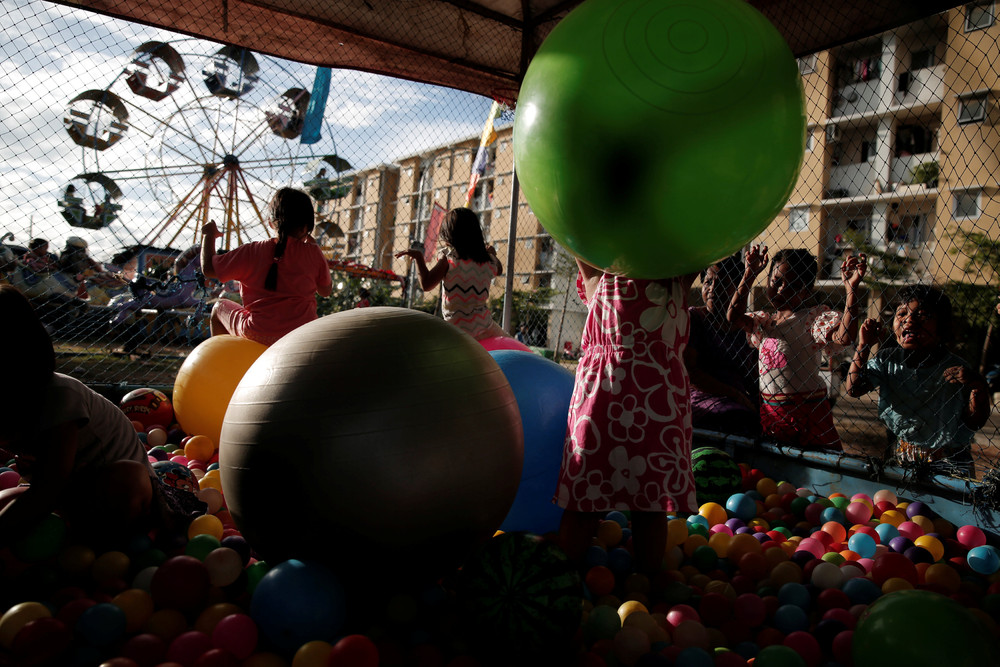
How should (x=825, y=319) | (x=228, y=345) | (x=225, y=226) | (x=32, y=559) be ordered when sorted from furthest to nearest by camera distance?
A: (x=225, y=226) → (x=228, y=345) → (x=825, y=319) → (x=32, y=559)

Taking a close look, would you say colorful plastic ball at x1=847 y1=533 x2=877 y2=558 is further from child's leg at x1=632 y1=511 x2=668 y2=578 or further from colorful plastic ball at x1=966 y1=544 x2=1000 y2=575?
child's leg at x1=632 y1=511 x2=668 y2=578

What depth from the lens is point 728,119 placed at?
164 centimetres

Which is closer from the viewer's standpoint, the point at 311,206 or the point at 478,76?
the point at 311,206

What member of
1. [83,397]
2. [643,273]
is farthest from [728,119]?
[83,397]

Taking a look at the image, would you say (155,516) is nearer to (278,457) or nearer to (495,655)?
(278,457)

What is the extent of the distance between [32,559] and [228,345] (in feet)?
6.39

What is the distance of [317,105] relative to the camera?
6.00m

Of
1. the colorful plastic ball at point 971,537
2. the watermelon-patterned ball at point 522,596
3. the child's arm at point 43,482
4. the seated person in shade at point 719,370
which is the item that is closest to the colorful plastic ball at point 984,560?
the colorful plastic ball at point 971,537

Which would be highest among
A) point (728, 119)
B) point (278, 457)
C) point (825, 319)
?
point (728, 119)

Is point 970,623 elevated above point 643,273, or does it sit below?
below

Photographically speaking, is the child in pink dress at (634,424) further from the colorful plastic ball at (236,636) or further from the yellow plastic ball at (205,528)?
the yellow plastic ball at (205,528)

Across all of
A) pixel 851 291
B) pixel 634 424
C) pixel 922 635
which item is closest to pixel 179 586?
pixel 634 424

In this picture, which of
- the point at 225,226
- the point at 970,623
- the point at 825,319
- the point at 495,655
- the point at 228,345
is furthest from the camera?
the point at 225,226

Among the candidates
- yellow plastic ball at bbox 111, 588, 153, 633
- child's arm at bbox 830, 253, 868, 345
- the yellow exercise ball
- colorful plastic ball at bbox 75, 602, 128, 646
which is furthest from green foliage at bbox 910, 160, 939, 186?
colorful plastic ball at bbox 75, 602, 128, 646
